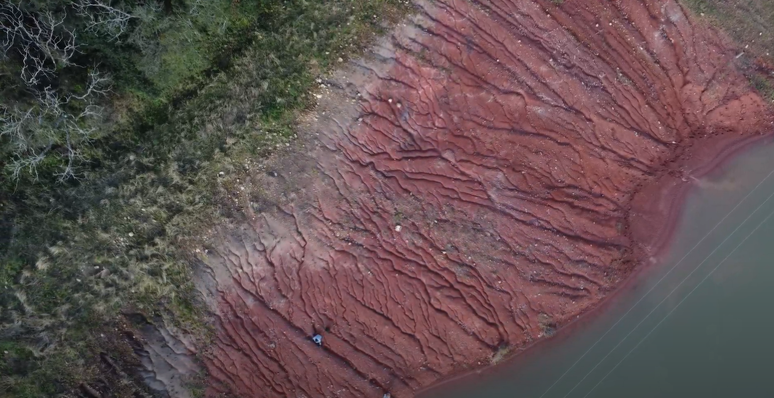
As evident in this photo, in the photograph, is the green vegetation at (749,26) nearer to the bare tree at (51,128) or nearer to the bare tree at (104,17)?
the bare tree at (104,17)

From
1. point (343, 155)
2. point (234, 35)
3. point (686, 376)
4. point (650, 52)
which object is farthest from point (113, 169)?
point (686, 376)

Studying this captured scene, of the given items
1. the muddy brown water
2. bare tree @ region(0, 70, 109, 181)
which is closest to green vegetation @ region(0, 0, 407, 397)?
bare tree @ region(0, 70, 109, 181)

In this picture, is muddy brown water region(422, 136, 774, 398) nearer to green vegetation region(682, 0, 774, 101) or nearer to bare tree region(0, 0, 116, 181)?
green vegetation region(682, 0, 774, 101)

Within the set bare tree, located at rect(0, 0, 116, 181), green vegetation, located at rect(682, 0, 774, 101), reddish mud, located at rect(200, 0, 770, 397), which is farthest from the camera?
green vegetation, located at rect(682, 0, 774, 101)

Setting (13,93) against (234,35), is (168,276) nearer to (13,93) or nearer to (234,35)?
(13,93)

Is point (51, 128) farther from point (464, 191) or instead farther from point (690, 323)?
point (690, 323)
